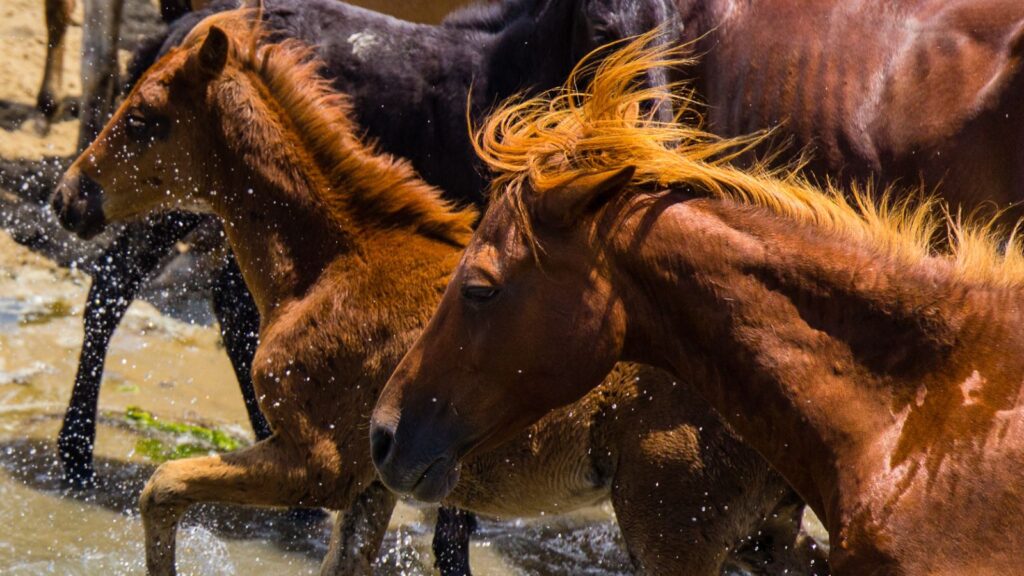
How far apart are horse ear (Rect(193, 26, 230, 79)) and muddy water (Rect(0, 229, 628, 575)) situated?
6.03ft

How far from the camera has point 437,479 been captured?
3.28m

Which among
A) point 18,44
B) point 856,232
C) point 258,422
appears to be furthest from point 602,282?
point 18,44

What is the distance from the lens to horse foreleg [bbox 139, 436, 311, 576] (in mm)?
4246

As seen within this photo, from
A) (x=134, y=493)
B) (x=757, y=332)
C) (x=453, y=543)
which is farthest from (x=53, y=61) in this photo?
(x=757, y=332)

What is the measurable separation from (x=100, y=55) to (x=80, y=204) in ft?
9.05

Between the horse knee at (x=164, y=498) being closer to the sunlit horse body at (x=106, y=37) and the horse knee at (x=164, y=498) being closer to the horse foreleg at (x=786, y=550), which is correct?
the horse foreleg at (x=786, y=550)

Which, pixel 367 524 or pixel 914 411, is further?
pixel 367 524

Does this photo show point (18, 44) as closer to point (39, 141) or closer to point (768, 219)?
point (39, 141)

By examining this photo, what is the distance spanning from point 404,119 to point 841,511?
332cm

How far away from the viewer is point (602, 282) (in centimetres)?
309

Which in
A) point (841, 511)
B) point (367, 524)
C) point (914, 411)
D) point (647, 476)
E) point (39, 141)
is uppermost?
point (914, 411)

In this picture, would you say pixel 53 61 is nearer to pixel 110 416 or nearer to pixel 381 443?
pixel 110 416

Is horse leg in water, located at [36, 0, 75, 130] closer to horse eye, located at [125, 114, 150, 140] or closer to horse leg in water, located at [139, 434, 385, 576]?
horse eye, located at [125, 114, 150, 140]

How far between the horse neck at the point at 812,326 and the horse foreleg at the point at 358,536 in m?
1.57
